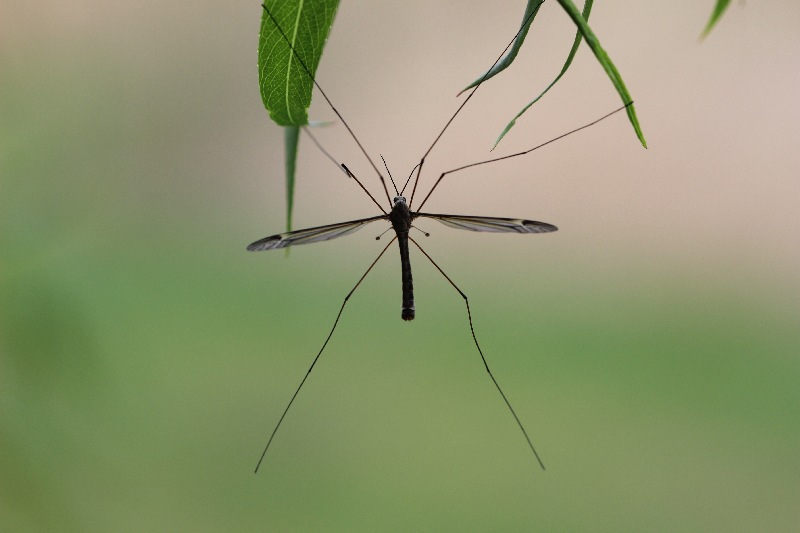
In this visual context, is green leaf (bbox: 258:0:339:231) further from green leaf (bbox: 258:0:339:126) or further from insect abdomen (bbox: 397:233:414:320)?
insect abdomen (bbox: 397:233:414:320)

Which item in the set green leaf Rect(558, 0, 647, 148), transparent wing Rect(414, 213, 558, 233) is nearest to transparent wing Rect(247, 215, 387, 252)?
transparent wing Rect(414, 213, 558, 233)

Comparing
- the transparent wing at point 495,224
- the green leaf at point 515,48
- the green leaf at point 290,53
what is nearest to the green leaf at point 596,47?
the green leaf at point 515,48

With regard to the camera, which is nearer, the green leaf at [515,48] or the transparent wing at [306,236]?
the green leaf at [515,48]

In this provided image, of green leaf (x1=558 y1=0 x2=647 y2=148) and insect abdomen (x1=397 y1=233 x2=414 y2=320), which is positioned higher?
green leaf (x1=558 y1=0 x2=647 y2=148)

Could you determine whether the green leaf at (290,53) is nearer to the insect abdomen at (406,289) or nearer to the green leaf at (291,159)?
the green leaf at (291,159)

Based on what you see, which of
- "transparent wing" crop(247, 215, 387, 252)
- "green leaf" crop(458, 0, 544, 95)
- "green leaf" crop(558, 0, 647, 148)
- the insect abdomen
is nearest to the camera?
"green leaf" crop(558, 0, 647, 148)

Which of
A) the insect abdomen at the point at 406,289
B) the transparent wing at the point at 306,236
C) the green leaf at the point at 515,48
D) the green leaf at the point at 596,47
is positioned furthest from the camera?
the insect abdomen at the point at 406,289
